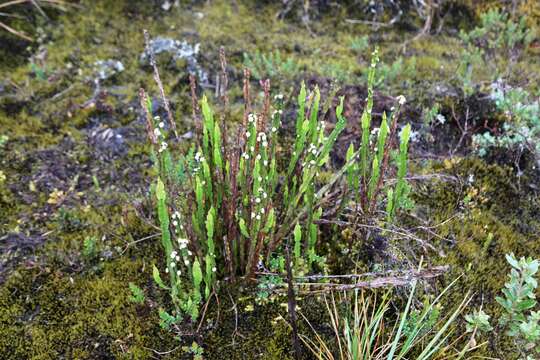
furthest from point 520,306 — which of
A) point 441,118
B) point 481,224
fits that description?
point 441,118

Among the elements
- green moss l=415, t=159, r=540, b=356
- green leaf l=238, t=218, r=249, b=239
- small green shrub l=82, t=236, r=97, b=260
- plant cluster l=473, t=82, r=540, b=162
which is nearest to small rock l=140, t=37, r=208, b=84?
small green shrub l=82, t=236, r=97, b=260

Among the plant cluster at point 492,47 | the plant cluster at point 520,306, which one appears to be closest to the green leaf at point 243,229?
the plant cluster at point 520,306

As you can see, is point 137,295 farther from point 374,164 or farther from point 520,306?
point 520,306

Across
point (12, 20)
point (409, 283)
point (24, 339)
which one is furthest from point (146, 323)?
point (12, 20)

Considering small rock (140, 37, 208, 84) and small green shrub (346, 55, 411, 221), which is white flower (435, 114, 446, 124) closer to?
small green shrub (346, 55, 411, 221)

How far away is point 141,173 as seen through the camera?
10.6 ft

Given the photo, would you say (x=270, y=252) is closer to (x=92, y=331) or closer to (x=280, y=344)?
(x=280, y=344)

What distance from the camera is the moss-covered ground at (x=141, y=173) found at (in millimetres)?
2414

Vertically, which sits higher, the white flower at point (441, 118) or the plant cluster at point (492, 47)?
the plant cluster at point (492, 47)

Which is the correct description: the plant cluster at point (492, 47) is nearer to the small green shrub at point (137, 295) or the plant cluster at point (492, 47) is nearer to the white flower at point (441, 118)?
the white flower at point (441, 118)

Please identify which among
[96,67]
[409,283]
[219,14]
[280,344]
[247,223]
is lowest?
[280,344]

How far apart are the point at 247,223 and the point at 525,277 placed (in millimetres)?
1268

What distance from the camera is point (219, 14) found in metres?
4.57

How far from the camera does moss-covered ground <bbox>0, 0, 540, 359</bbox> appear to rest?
2414 millimetres
